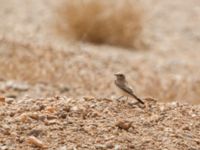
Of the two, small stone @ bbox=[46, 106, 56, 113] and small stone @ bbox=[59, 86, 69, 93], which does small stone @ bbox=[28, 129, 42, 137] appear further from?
small stone @ bbox=[59, 86, 69, 93]

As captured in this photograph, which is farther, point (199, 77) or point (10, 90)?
point (199, 77)

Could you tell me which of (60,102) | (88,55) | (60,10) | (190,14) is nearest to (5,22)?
(60,10)

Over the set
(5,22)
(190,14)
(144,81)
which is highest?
(190,14)

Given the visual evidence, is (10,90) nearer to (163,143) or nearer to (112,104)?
(112,104)

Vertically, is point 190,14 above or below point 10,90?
above

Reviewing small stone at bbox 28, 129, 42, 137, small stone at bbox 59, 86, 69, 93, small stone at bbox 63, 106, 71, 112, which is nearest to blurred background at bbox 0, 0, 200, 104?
small stone at bbox 59, 86, 69, 93

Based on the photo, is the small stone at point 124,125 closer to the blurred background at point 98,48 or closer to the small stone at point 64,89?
the blurred background at point 98,48
